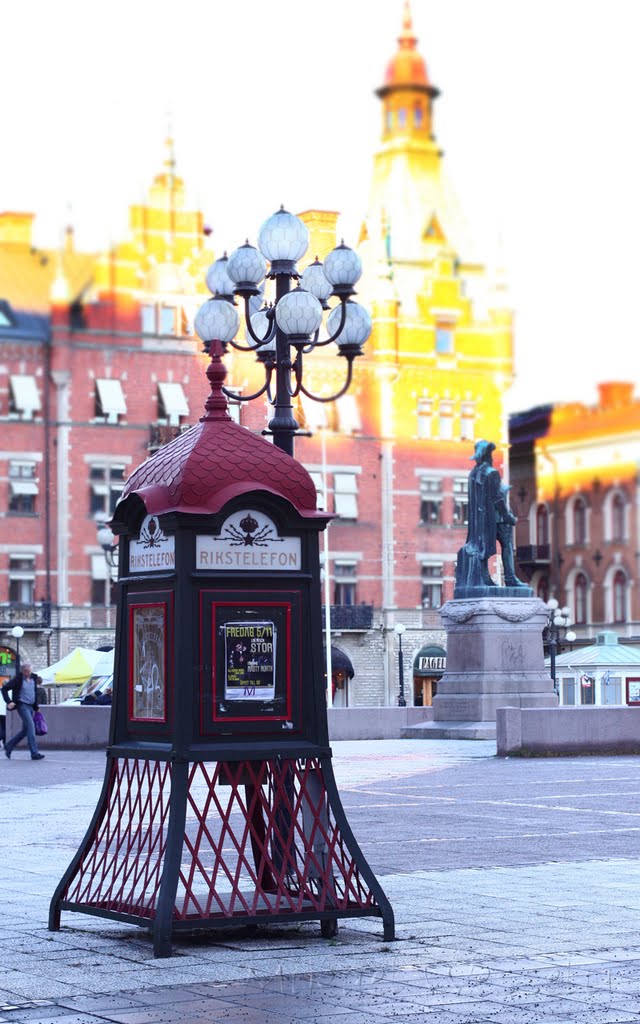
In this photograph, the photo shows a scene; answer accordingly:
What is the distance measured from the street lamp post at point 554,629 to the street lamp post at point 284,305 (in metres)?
17.8

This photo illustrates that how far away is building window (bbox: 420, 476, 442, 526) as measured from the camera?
70750mm

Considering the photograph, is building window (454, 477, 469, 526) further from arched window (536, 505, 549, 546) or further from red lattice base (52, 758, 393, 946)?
red lattice base (52, 758, 393, 946)

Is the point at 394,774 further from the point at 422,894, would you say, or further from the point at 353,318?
the point at 422,894

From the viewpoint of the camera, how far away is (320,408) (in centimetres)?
6806

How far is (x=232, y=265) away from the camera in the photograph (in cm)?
1706

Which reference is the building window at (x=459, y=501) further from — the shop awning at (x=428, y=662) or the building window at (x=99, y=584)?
the building window at (x=99, y=584)

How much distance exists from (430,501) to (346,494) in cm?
353

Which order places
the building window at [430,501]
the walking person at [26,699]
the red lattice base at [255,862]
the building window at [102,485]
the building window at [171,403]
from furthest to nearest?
1. the building window at [430,501]
2. the building window at [171,403]
3. the building window at [102,485]
4. the walking person at [26,699]
5. the red lattice base at [255,862]

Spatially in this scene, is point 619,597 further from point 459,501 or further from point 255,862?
point 255,862

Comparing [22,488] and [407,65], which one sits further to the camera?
[407,65]

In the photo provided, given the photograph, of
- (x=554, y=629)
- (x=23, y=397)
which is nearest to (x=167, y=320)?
(x=23, y=397)

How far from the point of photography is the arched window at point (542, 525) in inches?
3100

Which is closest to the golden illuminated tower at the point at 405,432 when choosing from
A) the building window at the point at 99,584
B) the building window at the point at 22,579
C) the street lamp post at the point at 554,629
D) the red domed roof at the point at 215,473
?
the street lamp post at the point at 554,629

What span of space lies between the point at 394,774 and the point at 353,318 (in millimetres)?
8054
